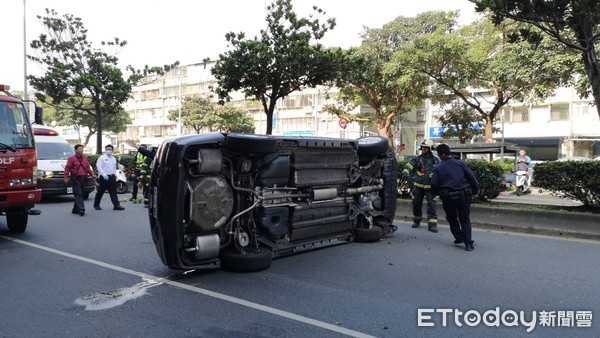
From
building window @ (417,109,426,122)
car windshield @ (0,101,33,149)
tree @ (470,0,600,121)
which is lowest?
car windshield @ (0,101,33,149)

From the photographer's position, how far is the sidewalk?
8.43 m

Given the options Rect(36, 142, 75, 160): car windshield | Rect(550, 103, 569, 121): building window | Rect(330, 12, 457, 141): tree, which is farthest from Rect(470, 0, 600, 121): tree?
Rect(550, 103, 569, 121): building window

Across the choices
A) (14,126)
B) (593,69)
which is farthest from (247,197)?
(593,69)

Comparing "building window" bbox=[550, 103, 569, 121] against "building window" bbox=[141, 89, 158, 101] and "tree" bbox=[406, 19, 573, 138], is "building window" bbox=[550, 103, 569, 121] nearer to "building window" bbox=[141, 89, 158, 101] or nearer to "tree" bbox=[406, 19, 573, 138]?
"tree" bbox=[406, 19, 573, 138]

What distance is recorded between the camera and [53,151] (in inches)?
585

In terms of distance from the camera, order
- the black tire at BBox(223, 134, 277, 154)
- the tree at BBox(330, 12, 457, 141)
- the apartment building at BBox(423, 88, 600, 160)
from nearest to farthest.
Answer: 1. the black tire at BBox(223, 134, 277, 154)
2. the tree at BBox(330, 12, 457, 141)
3. the apartment building at BBox(423, 88, 600, 160)

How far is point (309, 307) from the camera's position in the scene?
14.9 feet

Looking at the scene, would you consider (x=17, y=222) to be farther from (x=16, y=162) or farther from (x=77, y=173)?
(x=77, y=173)

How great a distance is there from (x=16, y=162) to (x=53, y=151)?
788 cm

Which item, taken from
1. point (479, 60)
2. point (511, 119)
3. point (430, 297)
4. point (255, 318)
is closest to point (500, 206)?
point (430, 297)

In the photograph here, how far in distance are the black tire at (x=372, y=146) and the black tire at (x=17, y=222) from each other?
6.11 m

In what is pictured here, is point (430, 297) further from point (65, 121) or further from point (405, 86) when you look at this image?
point (65, 121)

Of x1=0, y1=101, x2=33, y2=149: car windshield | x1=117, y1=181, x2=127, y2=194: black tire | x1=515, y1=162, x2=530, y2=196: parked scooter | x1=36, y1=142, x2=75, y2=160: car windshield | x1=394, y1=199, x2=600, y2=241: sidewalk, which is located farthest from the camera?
x1=515, y1=162, x2=530, y2=196: parked scooter

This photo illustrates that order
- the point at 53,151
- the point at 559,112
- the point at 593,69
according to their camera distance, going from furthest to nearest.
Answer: the point at 559,112, the point at 53,151, the point at 593,69
